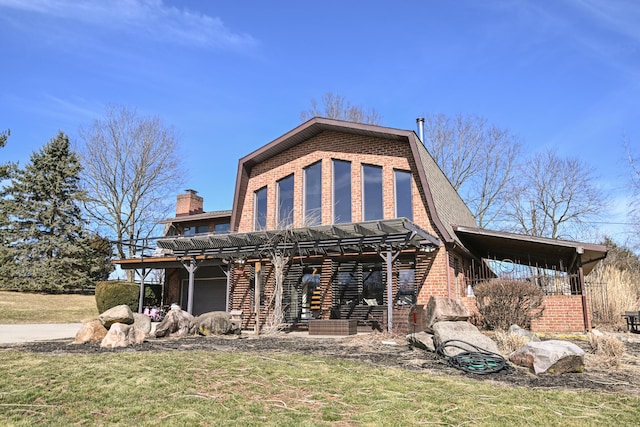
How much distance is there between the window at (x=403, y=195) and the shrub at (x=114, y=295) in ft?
39.2

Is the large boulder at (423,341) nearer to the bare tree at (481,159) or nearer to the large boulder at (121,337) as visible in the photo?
the large boulder at (121,337)

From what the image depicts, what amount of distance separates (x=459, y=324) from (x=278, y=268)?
19.4 ft

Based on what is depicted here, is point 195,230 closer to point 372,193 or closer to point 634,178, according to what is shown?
point 372,193

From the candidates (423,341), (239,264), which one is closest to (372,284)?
(239,264)

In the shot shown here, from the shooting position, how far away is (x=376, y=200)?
14.0 m

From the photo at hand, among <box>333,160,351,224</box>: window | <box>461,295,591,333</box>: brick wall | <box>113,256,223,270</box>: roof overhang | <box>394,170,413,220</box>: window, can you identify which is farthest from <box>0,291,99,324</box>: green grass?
<box>461,295,591,333</box>: brick wall

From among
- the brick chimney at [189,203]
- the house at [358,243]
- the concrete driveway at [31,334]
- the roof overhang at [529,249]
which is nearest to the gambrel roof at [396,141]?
the house at [358,243]

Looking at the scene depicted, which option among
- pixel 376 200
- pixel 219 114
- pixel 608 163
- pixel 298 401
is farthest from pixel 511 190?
pixel 298 401

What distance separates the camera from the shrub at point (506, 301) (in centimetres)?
1092

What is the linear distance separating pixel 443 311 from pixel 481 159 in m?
19.8

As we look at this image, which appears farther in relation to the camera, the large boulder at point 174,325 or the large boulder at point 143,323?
the large boulder at point 174,325

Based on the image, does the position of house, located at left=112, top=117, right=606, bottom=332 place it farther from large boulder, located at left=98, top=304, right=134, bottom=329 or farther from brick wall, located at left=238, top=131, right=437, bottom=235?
large boulder, located at left=98, top=304, right=134, bottom=329

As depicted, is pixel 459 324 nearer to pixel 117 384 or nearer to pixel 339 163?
pixel 117 384

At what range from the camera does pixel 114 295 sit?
18.5m
